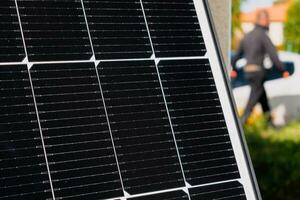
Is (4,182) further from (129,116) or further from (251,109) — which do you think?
(251,109)

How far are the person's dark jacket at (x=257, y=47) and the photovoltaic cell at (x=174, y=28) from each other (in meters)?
9.26

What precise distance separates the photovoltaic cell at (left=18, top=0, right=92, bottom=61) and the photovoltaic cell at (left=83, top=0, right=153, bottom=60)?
0.06 meters

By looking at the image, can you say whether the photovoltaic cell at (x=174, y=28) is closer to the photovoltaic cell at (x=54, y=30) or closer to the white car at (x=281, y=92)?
the photovoltaic cell at (x=54, y=30)

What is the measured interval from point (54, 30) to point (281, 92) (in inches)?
556

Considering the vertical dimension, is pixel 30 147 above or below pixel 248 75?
below

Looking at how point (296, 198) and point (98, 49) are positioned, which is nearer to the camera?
point (98, 49)

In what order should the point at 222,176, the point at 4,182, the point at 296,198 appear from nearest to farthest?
the point at 4,182 → the point at 222,176 → the point at 296,198

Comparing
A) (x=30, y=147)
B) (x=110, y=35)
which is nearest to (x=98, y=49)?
(x=110, y=35)

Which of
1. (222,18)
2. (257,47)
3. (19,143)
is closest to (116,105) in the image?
(19,143)

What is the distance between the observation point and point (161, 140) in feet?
12.3

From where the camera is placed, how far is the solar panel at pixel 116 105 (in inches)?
135

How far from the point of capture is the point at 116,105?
3689 millimetres

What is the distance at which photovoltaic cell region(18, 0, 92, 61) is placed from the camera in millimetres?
3574

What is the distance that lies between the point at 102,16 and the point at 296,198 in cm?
607
